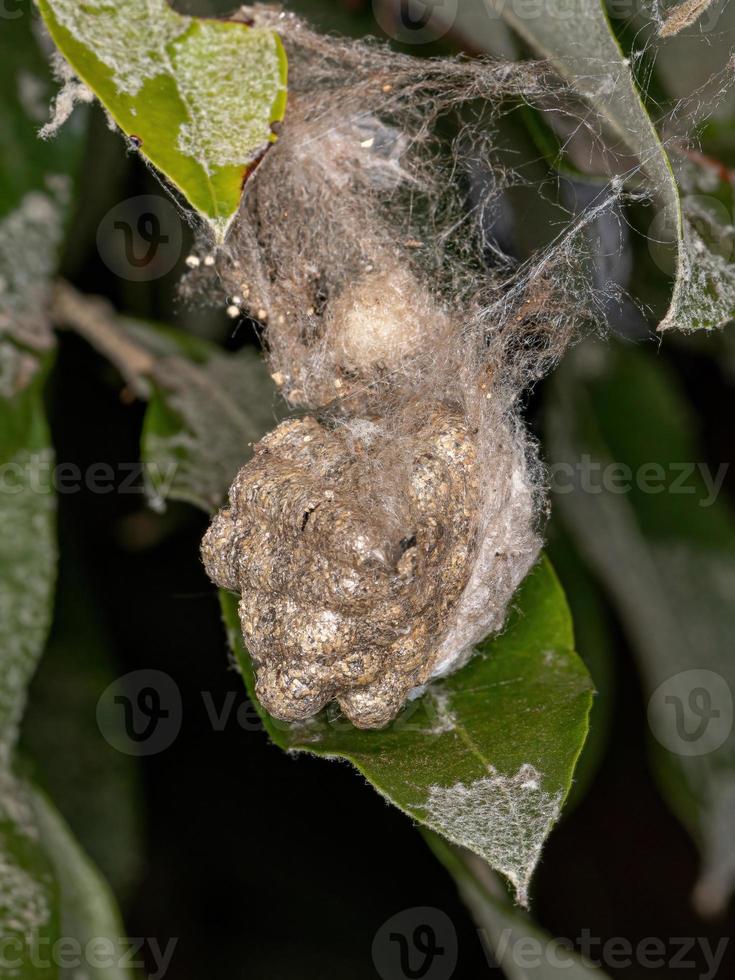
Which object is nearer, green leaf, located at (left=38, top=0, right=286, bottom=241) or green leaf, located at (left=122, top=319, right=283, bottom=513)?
green leaf, located at (left=38, top=0, right=286, bottom=241)

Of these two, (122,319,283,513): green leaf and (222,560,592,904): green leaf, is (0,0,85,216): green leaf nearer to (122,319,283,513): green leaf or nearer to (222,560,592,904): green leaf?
(122,319,283,513): green leaf

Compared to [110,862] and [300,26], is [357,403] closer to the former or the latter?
A: [300,26]

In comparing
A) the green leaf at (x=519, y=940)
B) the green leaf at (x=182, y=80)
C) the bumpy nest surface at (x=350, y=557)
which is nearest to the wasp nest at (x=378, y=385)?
the bumpy nest surface at (x=350, y=557)

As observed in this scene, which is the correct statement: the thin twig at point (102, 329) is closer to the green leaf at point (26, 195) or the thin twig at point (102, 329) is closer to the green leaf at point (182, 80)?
the green leaf at point (26, 195)

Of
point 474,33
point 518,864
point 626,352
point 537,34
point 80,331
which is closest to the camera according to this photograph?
point 518,864

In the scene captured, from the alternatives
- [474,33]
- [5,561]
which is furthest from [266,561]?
[474,33]

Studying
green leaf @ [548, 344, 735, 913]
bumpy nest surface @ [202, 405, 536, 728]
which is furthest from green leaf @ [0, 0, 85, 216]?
green leaf @ [548, 344, 735, 913]
